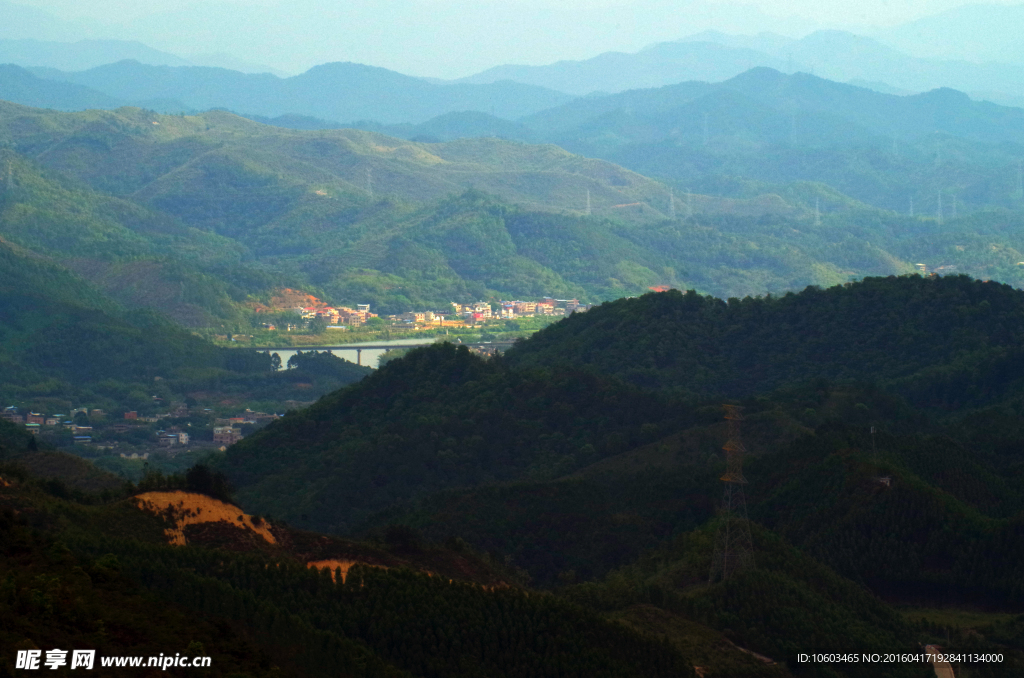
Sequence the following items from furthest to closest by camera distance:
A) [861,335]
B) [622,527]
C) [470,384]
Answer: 1. [861,335]
2. [470,384]
3. [622,527]

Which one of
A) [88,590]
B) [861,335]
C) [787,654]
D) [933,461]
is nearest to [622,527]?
[933,461]

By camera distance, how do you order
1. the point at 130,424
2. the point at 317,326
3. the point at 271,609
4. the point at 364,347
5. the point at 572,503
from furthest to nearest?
the point at 317,326, the point at 364,347, the point at 130,424, the point at 572,503, the point at 271,609

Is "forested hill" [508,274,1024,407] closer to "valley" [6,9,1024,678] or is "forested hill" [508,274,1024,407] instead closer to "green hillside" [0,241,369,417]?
"valley" [6,9,1024,678]

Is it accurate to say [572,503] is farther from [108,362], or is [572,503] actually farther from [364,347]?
[364,347]

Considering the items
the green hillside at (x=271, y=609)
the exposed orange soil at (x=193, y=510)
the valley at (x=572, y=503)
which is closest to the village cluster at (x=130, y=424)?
the valley at (x=572, y=503)

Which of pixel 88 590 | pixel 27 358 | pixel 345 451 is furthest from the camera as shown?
pixel 27 358

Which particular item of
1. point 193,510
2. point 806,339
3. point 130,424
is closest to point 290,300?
point 130,424

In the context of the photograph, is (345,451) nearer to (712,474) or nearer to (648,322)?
(712,474)

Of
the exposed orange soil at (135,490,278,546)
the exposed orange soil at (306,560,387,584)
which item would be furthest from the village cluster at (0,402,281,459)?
the exposed orange soil at (306,560,387,584)
